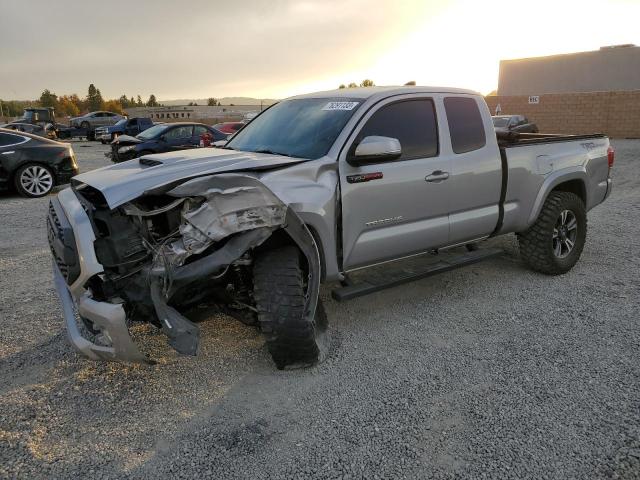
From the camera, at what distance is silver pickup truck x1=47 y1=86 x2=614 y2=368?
3.10 meters

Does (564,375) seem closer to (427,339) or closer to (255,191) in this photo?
(427,339)

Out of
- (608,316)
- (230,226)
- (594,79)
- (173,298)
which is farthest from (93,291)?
(594,79)

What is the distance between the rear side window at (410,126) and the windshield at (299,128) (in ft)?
0.72

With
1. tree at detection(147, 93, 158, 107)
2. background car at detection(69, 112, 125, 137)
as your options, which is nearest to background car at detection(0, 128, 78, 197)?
background car at detection(69, 112, 125, 137)

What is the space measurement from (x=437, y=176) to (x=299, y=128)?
1.24m

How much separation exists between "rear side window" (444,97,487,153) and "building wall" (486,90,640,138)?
77.9 feet

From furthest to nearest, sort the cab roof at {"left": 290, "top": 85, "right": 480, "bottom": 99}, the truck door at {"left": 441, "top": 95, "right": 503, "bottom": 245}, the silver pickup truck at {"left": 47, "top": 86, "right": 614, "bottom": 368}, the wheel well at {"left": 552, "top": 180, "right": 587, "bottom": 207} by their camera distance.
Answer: the wheel well at {"left": 552, "top": 180, "right": 587, "bottom": 207} < the truck door at {"left": 441, "top": 95, "right": 503, "bottom": 245} < the cab roof at {"left": 290, "top": 85, "right": 480, "bottom": 99} < the silver pickup truck at {"left": 47, "top": 86, "right": 614, "bottom": 368}

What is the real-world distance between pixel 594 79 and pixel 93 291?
46177 millimetres

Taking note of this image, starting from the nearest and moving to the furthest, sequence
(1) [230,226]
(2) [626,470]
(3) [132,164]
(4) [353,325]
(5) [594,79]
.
Answer: (2) [626,470]
(1) [230,226]
(3) [132,164]
(4) [353,325]
(5) [594,79]

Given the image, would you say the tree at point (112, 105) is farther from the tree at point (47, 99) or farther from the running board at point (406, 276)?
the running board at point (406, 276)

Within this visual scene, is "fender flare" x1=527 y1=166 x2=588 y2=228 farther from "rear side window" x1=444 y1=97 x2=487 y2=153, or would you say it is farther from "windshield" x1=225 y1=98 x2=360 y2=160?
"windshield" x1=225 y1=98 x2=360 y2=160

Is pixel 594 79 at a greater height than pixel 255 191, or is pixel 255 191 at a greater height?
pixel 594 79

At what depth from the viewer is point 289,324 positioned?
329cm

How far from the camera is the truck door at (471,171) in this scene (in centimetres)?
446
